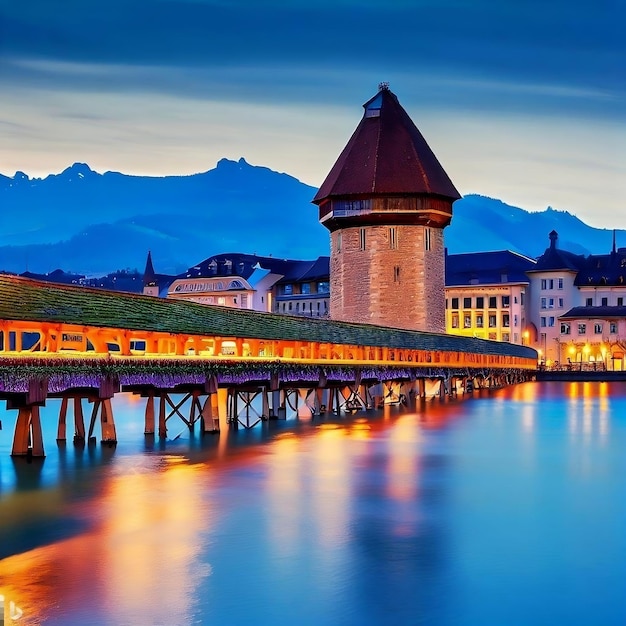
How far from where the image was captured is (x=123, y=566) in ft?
41.1

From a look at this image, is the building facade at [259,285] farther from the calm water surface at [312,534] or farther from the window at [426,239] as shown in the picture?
the calm water surface at [312,534]

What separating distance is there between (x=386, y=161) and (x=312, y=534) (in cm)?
4295

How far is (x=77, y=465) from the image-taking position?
21.3 metres

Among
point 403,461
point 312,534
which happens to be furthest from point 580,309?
point 312,534

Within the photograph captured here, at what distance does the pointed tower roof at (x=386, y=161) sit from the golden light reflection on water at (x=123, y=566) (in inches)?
1566

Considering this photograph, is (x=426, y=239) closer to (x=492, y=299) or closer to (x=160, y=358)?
(x=160, y=358)

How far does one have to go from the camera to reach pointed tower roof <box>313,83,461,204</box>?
55594mm

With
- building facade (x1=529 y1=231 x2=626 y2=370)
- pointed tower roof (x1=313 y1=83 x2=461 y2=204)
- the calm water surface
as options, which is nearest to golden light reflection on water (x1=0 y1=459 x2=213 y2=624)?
the calm water surface

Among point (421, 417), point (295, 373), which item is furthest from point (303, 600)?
point (421, 417)

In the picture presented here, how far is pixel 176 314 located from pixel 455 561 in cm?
1324

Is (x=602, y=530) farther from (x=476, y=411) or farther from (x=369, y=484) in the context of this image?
(x=476, y=411)

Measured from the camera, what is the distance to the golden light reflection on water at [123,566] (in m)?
10.9

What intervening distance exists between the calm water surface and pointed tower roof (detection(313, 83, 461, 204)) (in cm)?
2975

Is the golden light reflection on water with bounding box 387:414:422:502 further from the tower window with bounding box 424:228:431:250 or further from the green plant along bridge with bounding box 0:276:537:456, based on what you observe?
the tower window with bounding box 424:228:431:250
